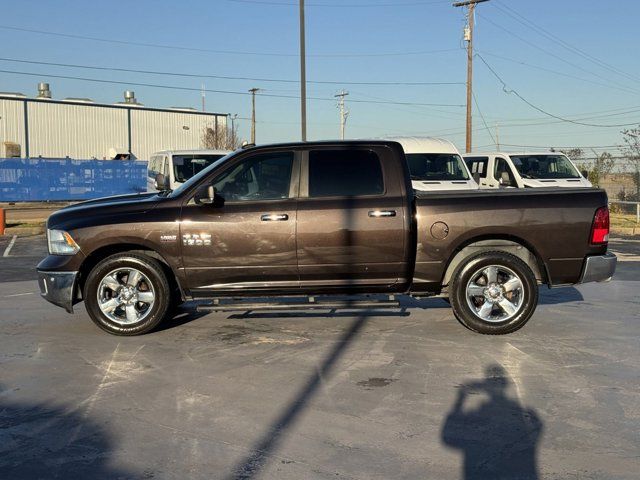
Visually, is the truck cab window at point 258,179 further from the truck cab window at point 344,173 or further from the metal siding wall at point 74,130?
the metal siding wall at point 74,130

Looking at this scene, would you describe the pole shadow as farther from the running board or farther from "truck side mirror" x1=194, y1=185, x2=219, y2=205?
"truck side mirror" x1=194, y1=185, x2=219, y2=205

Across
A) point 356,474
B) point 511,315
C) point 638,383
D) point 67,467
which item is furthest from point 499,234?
point 67,467

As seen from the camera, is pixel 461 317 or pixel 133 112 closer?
pixel 461 317

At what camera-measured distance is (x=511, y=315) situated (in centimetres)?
665

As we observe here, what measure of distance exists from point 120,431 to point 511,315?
161 inches

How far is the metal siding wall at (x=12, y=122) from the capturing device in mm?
47781

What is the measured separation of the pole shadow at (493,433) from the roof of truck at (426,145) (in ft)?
29.8

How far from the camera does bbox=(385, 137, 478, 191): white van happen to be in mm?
13258

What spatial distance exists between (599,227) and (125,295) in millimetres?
4902

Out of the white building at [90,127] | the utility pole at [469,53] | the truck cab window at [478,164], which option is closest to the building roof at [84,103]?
the white building at [90,127]

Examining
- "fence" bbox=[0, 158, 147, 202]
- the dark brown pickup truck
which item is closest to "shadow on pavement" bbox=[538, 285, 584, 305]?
the dark brown pickup truck

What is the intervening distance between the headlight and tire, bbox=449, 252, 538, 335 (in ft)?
12.8

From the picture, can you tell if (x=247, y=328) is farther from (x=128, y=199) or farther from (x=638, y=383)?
(x=638, y=383)

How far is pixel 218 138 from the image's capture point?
57.9 m
